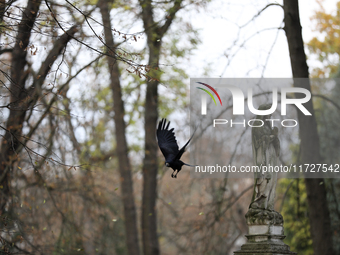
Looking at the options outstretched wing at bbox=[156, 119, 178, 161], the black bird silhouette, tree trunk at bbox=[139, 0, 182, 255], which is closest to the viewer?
the black bird silhouette

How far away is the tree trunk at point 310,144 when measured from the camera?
832 centimetres

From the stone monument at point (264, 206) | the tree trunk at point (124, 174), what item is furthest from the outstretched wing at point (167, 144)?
the tree trunk at point (124, 174)

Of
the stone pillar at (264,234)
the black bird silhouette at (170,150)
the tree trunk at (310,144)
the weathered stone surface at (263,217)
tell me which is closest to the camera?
the black bird silhouette at (170,150)

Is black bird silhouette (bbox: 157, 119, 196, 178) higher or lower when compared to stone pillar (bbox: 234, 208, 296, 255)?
higher

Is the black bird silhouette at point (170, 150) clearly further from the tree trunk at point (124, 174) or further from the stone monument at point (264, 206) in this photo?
the tree trunk at point (124, 174)

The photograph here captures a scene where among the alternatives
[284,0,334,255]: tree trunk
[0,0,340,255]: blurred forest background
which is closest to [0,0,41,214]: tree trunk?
[0,0,340,255]: blurred forest background

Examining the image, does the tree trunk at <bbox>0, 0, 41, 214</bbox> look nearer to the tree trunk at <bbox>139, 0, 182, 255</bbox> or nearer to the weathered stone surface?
the tree trunk at <bbox>139, 0, 182, 255</bbox>

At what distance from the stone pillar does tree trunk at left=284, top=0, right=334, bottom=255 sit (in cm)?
290

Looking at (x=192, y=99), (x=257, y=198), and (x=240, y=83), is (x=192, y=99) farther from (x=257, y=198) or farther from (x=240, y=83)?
(x=257, y=198)

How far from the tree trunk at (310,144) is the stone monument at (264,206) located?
2.76m

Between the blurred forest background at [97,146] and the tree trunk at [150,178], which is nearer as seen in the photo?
the blurred forest background at [97,146]

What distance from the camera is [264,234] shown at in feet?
18.6

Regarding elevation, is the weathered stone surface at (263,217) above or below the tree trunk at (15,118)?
below

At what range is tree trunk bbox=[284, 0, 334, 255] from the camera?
27.3 feet
